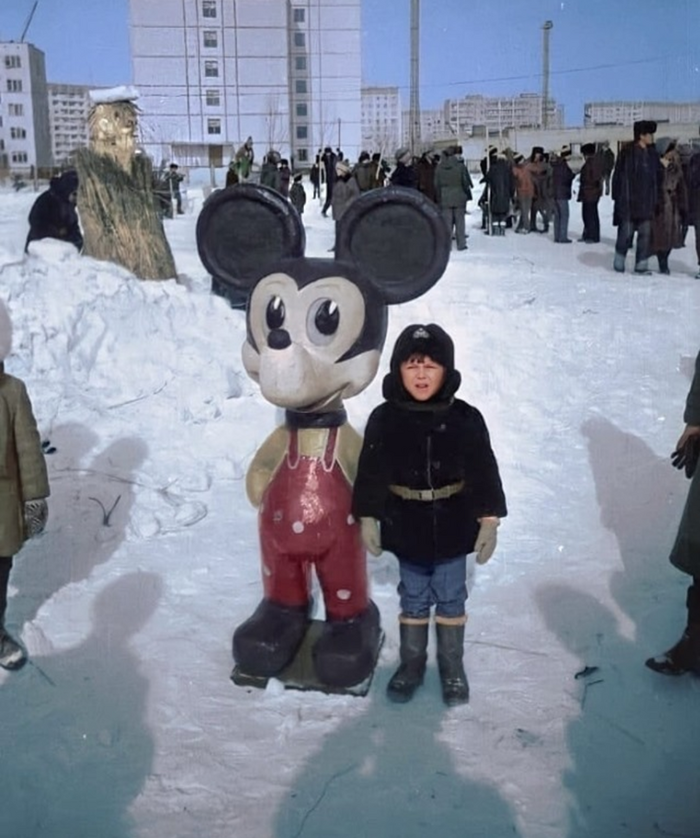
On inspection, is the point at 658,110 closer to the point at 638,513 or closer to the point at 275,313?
the point at 638,513

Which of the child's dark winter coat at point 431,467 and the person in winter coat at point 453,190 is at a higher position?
the person in winter coat at point 453,190

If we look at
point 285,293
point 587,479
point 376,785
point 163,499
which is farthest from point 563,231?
point 376,785

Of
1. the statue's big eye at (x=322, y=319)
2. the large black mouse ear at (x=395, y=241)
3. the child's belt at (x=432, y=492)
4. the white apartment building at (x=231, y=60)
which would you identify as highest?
the white apartment building at (x=231, y=60)

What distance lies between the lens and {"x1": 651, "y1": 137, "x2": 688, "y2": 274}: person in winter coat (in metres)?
8.13

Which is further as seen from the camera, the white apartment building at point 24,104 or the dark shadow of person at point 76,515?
the dark shadow of person at point 76,515

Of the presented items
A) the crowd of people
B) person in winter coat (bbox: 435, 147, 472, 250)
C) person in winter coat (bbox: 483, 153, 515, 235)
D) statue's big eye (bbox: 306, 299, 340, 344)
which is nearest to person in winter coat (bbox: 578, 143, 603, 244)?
the crowd of people

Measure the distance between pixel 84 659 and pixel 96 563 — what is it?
73 centimetres


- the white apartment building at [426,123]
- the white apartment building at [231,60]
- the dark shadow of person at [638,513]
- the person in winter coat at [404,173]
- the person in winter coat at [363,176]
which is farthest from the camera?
the person in winter coat at [363,176]

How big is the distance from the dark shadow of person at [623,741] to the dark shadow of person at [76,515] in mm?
1925

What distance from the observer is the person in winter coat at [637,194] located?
25.9 feet

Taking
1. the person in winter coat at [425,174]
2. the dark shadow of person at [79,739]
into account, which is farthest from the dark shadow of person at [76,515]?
the person in winter coat at [425,174]

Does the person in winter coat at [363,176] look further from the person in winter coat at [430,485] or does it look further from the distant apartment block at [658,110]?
the person in winter coat at [430,485]

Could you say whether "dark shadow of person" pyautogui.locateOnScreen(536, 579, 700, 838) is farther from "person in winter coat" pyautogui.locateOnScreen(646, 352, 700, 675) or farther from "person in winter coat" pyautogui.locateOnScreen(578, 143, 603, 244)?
"person in winter coat" pyautogui.locateOnScreen(578, 143, 603, 244)

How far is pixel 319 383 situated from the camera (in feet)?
8.64
